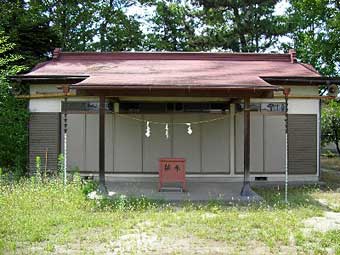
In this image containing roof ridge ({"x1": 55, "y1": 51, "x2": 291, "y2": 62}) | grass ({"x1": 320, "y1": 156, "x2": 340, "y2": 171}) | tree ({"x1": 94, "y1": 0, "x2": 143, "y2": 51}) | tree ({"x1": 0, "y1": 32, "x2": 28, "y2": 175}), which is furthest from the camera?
tree ({"x1": 94, "y1": 0, "x2": 143, "y2": 51})

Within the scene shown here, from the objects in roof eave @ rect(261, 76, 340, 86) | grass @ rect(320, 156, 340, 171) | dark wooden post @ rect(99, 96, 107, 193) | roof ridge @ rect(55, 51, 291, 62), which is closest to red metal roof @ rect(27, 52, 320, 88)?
roof ridge @ rect(55, 51, 291, 62)

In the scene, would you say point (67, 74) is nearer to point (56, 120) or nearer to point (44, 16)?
point (56, 120)

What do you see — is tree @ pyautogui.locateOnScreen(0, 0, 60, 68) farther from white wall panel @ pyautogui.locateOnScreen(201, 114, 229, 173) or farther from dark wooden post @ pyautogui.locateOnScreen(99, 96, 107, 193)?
dark wooden post @ pyautogui.locateOnScreen(99, 96, 107, 193)

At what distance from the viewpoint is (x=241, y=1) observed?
87.4 feet

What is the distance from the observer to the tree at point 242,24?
26.4 meters

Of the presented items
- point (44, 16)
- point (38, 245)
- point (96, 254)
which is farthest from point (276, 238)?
point (44, 16)

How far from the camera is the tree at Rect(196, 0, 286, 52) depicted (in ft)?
86.5

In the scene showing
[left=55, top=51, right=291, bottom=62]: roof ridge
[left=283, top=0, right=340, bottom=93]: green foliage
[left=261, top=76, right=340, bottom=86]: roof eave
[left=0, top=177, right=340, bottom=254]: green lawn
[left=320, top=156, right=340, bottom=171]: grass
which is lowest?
[left=320, top=156, right=340, bottom=171]: grass

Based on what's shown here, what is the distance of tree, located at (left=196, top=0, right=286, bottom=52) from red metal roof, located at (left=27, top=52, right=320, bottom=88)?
11.5 meters

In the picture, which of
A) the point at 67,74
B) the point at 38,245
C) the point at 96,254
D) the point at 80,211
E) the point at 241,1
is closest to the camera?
the point at 96,254

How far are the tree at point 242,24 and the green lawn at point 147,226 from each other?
17558 millimetres

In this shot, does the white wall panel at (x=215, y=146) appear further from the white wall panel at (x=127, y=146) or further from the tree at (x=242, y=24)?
the tree at (x=242, y=24)

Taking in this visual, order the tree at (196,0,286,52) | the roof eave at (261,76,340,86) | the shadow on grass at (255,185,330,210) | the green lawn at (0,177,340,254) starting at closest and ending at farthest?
the green lawn at (0,177,340,254)
the shadow on grass at (255,185,330,210)
the roof eave at (261,76,340,86)
the tree at (196,0,286,52)

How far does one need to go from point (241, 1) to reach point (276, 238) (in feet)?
72.0
